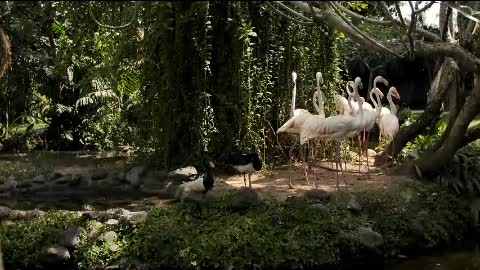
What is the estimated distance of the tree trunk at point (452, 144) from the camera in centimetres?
949

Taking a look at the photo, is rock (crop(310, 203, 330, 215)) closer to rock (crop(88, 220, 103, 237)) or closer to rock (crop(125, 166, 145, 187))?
rock (crop(88, 220, 103, 237))

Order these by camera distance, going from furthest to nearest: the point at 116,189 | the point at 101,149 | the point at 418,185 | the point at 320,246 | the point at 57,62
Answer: the point at 101,149 → the point at 57,62 → the point at 116,189 → the point at 418,185 → the point at 320,246

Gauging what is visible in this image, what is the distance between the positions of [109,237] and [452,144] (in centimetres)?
553

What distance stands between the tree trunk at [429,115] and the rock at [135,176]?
4.48m

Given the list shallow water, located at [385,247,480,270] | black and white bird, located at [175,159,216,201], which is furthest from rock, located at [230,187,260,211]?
shallow water, located at [385,247,480,270]

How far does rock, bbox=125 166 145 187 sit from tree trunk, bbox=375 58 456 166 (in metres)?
4.48

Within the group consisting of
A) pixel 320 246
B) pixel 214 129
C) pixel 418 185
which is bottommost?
pixel 320 246

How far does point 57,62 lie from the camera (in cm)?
1321

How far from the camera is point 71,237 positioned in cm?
810

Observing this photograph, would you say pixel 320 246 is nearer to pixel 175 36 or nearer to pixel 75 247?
pixel 75 247

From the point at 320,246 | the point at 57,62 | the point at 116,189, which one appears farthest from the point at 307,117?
the point at 57,62

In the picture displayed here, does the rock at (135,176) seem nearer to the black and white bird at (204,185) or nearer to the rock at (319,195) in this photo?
the black and white bird at (204,185)

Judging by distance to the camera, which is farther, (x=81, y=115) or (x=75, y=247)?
(x=81, y=115)

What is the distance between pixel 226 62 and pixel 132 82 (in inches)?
135
